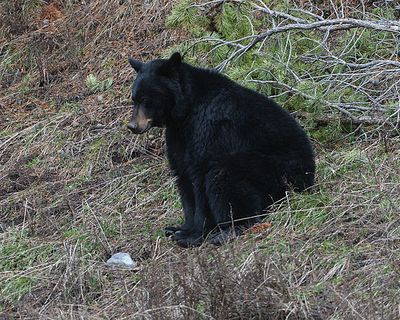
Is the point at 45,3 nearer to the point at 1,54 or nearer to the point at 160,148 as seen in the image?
the point at 1,54

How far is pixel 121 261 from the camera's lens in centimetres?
603

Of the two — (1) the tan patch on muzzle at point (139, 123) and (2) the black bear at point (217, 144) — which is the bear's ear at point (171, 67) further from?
(1) the tan patch on muzzle at point (139, 123)

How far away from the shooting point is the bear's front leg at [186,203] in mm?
6582

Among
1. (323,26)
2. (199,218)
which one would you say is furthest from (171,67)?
(323,26)

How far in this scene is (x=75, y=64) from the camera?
10766mm

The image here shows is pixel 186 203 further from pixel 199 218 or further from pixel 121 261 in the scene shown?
pixel 121 261

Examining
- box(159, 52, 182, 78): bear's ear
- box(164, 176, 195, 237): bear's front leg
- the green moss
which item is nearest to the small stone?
box(164, 176, 195, 237): bear's front leg

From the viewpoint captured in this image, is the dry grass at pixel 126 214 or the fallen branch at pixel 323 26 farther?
the fallen branch at pixel 323 26

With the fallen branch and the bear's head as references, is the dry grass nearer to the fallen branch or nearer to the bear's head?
the bear's head

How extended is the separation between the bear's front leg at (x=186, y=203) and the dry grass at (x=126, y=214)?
6.4 inches

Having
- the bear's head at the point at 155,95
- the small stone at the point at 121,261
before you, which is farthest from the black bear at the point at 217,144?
the small stone at the point at 121,261

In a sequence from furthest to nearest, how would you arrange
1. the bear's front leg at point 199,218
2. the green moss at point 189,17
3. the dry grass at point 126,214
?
the green moss at point 189,17
the bear's front leg at point 199,218
the dry grass at point 126,214

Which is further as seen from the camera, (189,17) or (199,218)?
(189,17)

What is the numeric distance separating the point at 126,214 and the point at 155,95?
121 cm
